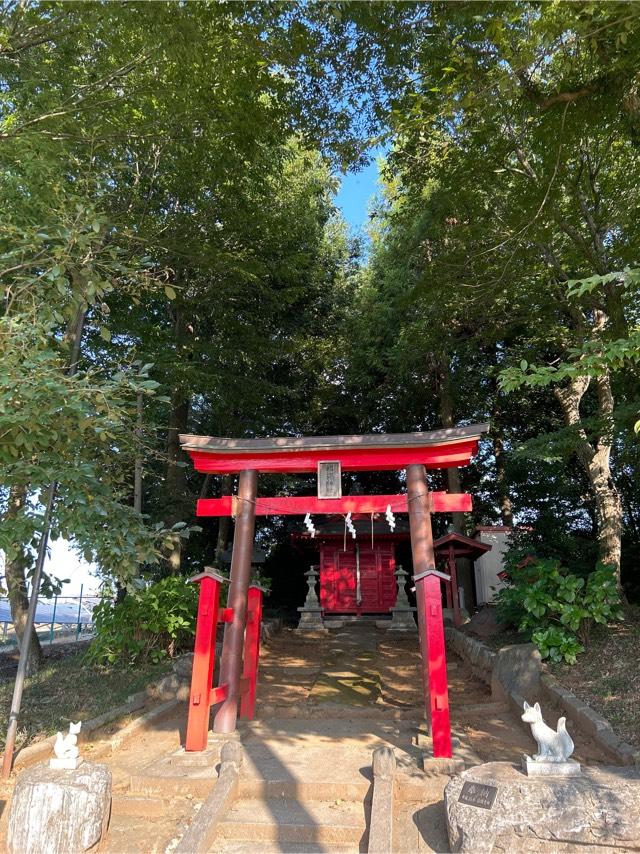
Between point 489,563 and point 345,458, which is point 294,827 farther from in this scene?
point 489,563

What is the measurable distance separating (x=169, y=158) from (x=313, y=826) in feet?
31.0

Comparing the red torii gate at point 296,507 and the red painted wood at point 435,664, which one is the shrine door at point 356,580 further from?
the red painted wood at point 435,664

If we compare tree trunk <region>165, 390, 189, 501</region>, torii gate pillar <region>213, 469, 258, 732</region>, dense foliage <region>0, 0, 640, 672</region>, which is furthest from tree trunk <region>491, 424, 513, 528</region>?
torii gate pillar <region>213, 469, 258, 732</region>

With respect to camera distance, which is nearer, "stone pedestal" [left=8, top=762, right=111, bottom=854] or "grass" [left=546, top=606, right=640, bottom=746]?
"stone pedestal" [left=8, top=762, right=111, bottom=854]

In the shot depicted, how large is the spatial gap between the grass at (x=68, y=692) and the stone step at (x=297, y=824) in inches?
114

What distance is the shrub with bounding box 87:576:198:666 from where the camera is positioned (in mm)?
8812

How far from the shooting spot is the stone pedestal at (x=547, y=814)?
3.51 meters

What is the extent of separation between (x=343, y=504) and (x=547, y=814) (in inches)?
146

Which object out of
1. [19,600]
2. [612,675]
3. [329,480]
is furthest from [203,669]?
[612,675]

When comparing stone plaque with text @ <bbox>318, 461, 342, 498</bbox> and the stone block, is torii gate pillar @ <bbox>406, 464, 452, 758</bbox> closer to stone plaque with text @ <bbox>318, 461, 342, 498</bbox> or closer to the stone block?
stone plaque with text @ <bbox>318, 461, 342, 498</bbox>

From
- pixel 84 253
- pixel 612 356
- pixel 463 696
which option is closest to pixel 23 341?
pixel 84 253

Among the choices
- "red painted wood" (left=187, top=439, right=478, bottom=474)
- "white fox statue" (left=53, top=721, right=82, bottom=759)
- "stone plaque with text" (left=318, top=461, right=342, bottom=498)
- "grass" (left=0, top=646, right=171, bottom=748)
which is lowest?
"grass" (left=0, top=646, right=171, bottom=748)

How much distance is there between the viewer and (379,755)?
495cm

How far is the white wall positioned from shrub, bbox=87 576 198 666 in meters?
11.2
